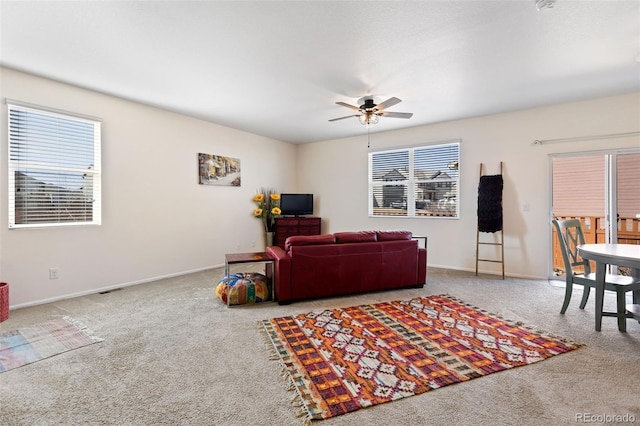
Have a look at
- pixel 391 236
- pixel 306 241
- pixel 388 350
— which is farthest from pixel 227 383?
pixel 391 236

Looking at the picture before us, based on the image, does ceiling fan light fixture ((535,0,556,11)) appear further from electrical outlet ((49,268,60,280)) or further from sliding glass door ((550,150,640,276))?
electrical outlet ((49,268,60,280))

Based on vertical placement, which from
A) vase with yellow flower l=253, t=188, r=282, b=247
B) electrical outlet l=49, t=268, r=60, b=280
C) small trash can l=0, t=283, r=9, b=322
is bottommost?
small trash can l=0, t=283, r=9, b=322

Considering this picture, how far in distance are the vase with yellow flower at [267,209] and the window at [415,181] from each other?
202 cm

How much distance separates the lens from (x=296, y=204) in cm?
655

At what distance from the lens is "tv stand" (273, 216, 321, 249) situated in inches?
241

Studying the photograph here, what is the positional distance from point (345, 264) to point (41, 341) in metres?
2.87

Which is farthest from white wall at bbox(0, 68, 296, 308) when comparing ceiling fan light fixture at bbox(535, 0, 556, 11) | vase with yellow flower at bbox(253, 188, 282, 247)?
ceiling fan light fixture at bbox(535, 0, 556, 11)

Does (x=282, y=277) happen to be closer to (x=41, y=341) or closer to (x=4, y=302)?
(x=41, y=341)

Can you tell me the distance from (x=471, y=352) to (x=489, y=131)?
12.9 ft

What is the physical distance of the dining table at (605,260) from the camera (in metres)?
2.39

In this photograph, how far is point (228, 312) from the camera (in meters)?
3.11

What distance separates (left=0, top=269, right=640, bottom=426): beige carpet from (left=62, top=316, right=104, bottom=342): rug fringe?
0.05 m

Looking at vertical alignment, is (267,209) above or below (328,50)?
below

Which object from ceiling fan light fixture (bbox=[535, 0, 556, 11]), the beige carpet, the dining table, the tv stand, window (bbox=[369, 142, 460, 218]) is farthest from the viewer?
the tv stand
